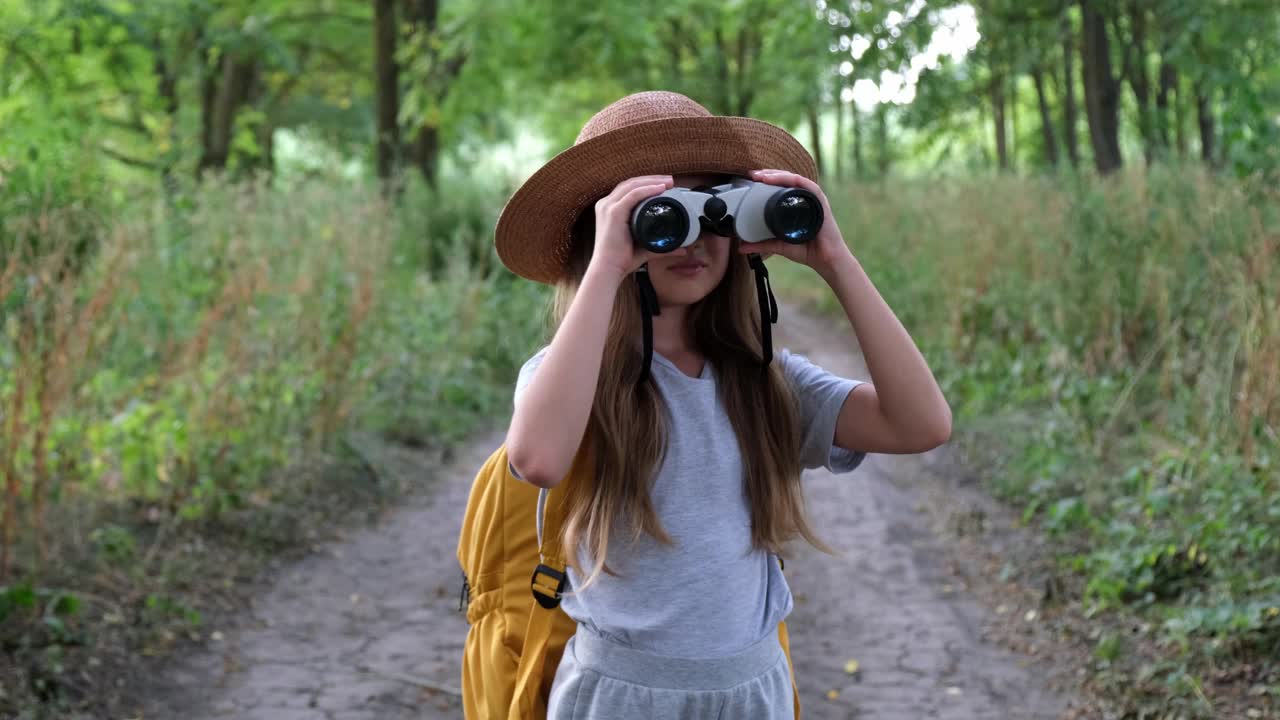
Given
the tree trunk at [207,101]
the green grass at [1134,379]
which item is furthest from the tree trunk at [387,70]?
the green grass at [1134,379]

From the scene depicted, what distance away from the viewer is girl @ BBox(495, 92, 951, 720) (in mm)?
1792

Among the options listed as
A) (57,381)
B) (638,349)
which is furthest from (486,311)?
(638,349)

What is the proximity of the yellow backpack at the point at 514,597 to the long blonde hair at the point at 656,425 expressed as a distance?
0.03 meters

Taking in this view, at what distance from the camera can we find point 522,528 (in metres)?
1.92

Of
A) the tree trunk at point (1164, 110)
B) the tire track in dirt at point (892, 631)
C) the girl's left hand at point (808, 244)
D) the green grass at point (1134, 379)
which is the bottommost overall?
the tire track in dirt at point (892, 631)

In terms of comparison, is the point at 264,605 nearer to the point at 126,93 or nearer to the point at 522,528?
the point at 522,528

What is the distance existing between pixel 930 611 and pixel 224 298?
11.3 feet

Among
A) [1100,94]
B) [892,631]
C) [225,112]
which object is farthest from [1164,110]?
[225,112]

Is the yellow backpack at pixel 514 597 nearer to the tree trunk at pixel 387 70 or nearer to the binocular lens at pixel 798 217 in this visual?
the binocular lens at pixel 798 217

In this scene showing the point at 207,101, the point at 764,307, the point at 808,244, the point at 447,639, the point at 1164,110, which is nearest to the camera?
the point at 808,244

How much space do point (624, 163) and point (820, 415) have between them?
0.49m

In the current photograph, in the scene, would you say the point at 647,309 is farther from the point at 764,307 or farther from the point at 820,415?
the point at 820,415

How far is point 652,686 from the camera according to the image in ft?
5.91

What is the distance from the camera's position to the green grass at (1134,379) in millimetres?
4508
